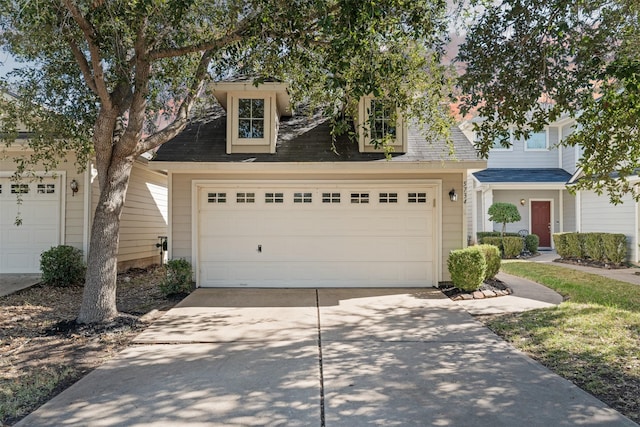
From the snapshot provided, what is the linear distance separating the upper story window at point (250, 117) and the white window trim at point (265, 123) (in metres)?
0.07

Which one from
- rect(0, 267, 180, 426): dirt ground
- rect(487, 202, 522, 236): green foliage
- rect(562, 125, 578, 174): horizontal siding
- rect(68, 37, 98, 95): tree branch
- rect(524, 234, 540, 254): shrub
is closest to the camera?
rect(0, 267, 180, 426): dirt ground

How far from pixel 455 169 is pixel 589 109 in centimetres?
343

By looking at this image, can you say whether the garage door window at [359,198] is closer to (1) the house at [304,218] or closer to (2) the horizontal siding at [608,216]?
(1) the house at [304,218]

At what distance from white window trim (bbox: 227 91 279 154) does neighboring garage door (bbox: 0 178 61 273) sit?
4330mm

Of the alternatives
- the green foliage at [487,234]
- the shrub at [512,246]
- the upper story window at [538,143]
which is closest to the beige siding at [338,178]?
the shrub at [512,246]

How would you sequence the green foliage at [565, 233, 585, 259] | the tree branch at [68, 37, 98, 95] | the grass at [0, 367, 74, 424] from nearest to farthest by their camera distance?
the grass at [0, 367, 74, 424] → the tree branch at [68, 37, 98, 95] → the green foliage at [565, 233, 585, 259]

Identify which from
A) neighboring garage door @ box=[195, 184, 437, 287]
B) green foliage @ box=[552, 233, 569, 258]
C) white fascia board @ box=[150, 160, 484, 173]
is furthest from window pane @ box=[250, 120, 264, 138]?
green foliage @ box=[552, 233, 569, 258]

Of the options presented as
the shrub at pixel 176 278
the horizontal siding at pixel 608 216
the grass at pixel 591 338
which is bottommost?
the grass at pixel 591 338

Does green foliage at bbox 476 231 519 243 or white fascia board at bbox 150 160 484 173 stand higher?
white fascia board at bbox 150 160 484 173

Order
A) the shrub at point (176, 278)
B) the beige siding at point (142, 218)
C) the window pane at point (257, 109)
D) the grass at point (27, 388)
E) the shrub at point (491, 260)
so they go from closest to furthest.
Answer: the grass at point (27, 388) → the shrub at point (176, 278) → the shrub at point (491, 260) → the window pane at point (257, 109) → the beige siding at point (142, 218)

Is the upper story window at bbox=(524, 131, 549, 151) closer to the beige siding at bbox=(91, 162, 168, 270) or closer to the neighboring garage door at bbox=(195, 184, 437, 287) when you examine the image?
the neighboring garage door at bbox=(195, 184, 437, 287)

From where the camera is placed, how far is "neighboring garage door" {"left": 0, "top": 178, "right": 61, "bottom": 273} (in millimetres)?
9492

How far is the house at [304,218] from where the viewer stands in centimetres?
886

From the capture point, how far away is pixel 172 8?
5051mm
